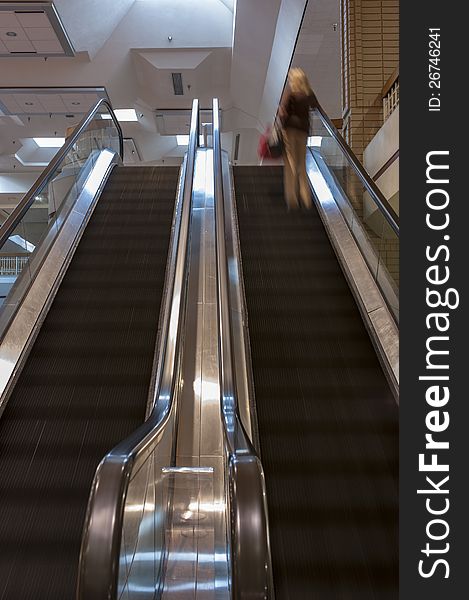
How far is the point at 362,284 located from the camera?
4797 mm

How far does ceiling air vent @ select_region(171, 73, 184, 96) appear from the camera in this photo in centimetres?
1570

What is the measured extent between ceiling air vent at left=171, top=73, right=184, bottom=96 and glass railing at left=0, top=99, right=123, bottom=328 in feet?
29.4

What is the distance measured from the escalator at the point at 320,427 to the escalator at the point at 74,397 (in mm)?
827

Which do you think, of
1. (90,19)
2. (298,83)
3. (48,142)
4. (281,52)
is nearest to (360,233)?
(298,83)

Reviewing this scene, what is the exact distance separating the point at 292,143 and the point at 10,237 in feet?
10.9

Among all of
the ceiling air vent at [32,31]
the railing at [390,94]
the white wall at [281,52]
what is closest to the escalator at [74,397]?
the railing at [390,94]

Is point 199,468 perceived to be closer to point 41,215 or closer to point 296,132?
point 41,215

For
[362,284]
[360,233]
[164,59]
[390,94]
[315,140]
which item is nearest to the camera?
[362,284]

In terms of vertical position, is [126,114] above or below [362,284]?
above

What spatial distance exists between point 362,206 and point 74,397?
9.96 feet

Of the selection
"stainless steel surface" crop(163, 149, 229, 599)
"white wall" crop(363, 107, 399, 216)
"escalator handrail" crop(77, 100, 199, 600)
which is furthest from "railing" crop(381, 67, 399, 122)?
"escalator handrail" crop(77, 100, 199, 600)

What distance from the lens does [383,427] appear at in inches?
136

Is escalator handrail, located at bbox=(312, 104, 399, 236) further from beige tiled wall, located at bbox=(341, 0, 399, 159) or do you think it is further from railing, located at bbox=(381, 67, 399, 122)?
beige tiled wall, located at bbox=(341, 0, 399, 159)

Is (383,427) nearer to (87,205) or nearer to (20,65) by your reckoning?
(87,205)
